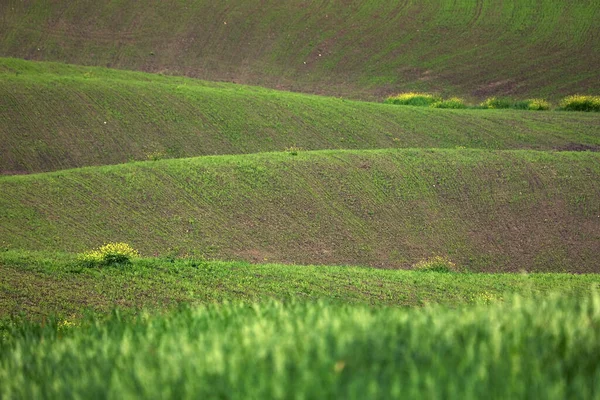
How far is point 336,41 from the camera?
207 feet

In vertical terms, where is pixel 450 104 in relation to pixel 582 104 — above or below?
above

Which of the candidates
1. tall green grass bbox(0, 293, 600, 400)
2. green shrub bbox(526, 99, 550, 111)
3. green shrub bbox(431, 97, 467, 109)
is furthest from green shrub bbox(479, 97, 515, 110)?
tall green grass bbox(0, 293, 600, 400)

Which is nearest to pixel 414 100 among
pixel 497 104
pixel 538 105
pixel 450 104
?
pixel 450 104

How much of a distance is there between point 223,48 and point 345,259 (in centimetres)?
Answer: 4126

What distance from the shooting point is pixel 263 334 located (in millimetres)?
5547

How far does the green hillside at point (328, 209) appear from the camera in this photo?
2294cm

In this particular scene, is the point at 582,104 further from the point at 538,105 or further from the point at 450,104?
the point at 450,104

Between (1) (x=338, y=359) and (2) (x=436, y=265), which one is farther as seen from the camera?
(2) (x=436, y=265)

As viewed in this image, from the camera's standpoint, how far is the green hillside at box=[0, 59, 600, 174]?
32.0 m

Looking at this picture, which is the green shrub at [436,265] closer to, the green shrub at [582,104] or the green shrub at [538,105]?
the green shrub at [538,105]

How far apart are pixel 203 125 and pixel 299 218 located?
11850 mm

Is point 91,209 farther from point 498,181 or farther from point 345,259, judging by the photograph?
point 498,181

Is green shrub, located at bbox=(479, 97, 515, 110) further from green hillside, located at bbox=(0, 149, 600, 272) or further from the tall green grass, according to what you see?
the tall green grass

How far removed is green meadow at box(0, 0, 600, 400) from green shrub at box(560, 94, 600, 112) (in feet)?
0.83
